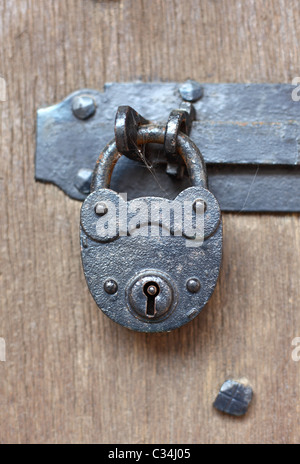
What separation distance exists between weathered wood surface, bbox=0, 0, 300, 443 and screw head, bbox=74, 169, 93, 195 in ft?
0.11

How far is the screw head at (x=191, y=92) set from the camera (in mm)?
667

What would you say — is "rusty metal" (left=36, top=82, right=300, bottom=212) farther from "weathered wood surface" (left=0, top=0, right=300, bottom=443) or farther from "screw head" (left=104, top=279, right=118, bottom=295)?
"screw head" (left=104, top=279, right=118, bottom=295)

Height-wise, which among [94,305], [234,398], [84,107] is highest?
[84,107]

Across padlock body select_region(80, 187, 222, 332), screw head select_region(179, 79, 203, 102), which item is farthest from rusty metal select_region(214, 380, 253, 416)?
screw head select_region(179, 79, 203, 102)

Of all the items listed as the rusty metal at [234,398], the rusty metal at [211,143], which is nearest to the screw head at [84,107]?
the rusty metal at [211,143]

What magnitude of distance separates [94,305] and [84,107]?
0.29m

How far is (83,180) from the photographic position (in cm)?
67

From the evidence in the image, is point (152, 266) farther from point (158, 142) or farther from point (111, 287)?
point (158, 142)

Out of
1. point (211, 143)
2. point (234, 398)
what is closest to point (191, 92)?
point (211, 143)

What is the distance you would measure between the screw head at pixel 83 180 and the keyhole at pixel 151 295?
18cm

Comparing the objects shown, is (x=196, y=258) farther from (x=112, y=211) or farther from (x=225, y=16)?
(x=225, y=16)

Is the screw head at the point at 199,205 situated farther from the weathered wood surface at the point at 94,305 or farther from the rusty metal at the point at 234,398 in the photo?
the rusty metal at the point at 234,398

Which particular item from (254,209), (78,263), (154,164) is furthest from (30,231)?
(254,209)

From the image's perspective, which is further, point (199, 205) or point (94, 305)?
point (94, 305)
